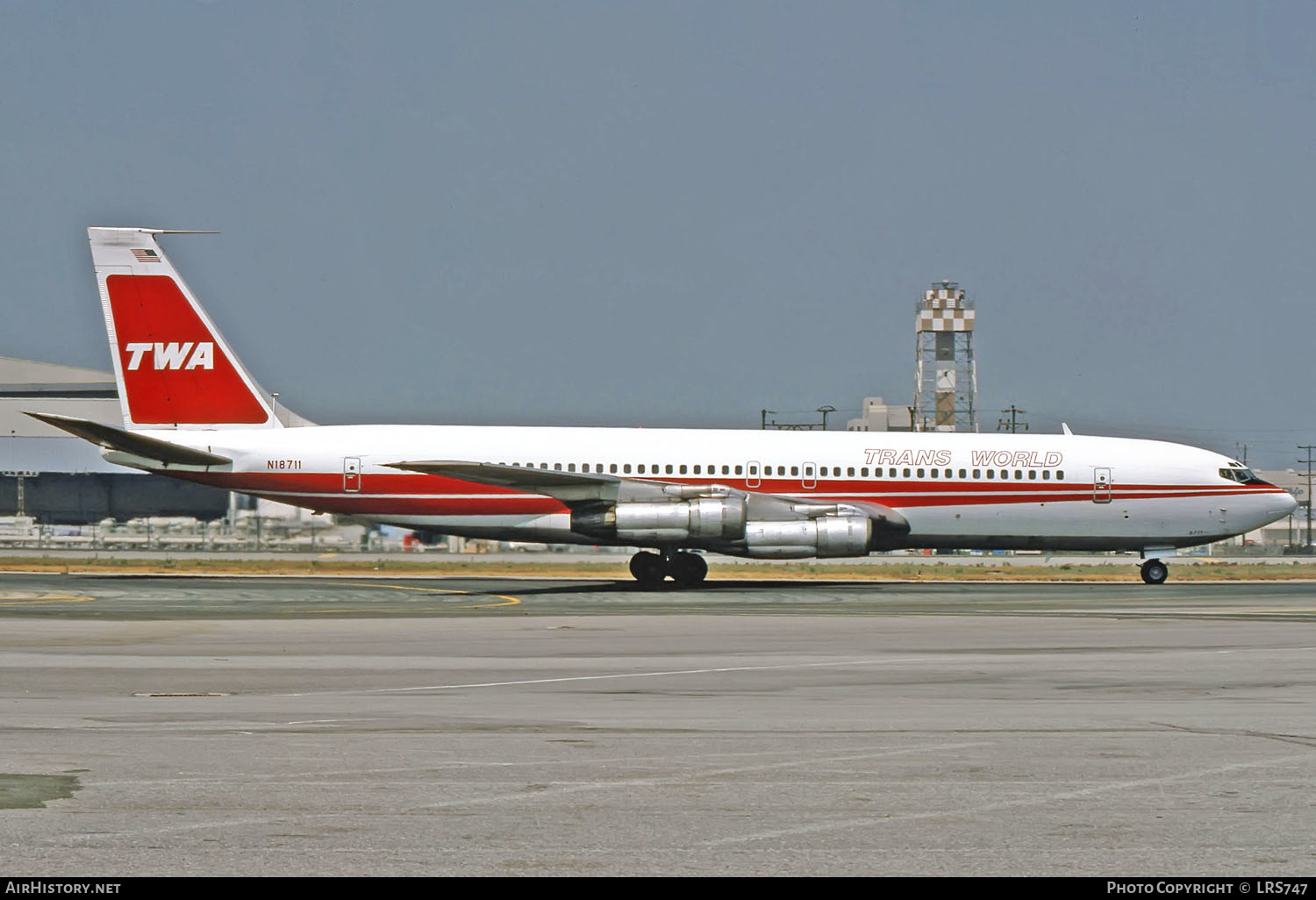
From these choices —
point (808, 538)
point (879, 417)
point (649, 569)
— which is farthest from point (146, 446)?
point (879, 417)

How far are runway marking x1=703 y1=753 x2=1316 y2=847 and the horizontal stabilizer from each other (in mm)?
30578

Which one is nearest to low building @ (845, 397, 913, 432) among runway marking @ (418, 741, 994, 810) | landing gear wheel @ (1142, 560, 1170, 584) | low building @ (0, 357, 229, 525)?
low building @ (0, 357, 229, 525)

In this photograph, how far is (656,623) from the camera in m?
25.6

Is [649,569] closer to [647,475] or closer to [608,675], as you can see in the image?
[647,475]

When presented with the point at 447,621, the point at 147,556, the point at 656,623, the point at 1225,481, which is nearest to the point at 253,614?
the point at 447,621

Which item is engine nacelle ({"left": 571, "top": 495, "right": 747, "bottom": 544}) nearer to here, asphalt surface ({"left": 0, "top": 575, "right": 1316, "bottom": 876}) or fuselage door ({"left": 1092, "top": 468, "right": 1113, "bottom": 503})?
fuselage door ({"left": 1092, "top": 468, "right": 1113, "bottom": 503})

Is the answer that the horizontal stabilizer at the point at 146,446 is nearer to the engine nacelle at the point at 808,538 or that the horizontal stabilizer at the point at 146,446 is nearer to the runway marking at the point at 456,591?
the runway marking at the point at 456,591

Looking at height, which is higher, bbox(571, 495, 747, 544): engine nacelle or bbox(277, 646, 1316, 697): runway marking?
bbox(571, 495, 747, 544): engine nacelle

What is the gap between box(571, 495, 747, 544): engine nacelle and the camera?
37.5 meters

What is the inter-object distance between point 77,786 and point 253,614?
57.6ft

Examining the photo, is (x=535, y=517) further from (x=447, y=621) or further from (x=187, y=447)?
(x=447, y=621)

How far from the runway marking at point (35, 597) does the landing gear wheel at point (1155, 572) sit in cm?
2762

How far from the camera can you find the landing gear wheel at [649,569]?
39.9 meters

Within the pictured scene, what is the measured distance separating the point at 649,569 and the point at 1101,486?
1240 cm
